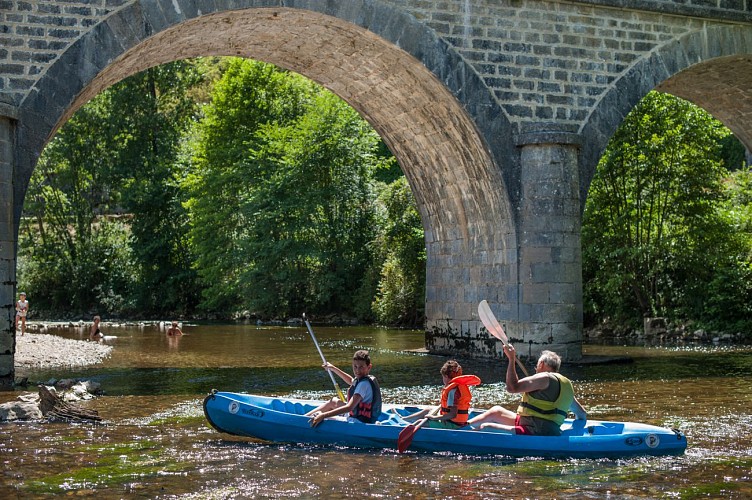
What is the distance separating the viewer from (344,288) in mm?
31594

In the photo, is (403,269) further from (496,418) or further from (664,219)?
(496,418)

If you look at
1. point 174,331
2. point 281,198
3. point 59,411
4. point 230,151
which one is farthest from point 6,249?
point 230,151

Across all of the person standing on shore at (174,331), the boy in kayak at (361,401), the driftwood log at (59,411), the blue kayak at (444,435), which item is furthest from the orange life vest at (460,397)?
the person standing on shore at (174,331)

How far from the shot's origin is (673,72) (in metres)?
14.7

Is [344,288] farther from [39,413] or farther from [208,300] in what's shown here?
[39,413]

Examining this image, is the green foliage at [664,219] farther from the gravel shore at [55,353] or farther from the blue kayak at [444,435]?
the blue kayak at [444,435]

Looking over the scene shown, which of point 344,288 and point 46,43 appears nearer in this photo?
point 46,43

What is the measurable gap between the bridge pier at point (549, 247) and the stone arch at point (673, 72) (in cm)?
47

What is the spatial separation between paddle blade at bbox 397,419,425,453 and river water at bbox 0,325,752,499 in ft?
0.25

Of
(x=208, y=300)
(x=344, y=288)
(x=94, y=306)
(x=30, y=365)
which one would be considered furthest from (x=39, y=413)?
(x=94, y=306)

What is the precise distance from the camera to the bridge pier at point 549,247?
1375 cm

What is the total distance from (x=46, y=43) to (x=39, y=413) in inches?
179

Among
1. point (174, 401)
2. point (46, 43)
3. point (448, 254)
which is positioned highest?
point (46, 43)

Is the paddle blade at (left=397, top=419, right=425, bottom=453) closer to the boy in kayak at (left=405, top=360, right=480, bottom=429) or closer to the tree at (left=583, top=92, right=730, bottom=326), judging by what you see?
the boy in kayak at (left=405, top=360, right=480, bottom=429)
